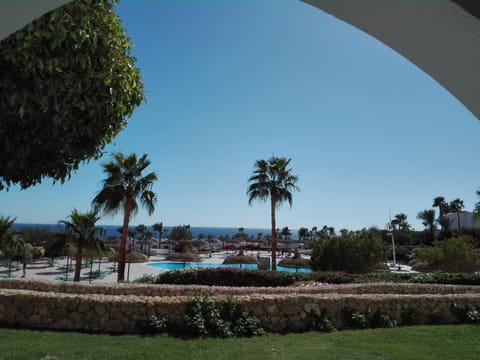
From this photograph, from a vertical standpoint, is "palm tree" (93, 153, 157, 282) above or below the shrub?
above

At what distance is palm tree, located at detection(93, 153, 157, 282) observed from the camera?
2005 centimetres

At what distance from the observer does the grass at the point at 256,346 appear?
677 cm

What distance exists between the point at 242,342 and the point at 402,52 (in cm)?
801

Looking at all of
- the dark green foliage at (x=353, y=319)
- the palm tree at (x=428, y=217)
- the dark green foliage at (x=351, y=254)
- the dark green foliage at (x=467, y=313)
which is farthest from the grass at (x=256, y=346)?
the palm tree at (x=428, y=217)

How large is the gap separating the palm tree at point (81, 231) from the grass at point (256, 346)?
10145 millimetres

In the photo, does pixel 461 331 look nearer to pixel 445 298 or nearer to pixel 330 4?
pixel 445 298

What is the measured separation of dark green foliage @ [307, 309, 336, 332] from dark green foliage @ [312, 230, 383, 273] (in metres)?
14.0

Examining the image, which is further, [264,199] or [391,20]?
[264,199]

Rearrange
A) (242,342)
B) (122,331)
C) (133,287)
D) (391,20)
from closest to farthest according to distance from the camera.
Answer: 1. (391,20)
2. (242,342)
3. (122,331)
4. (133,287)

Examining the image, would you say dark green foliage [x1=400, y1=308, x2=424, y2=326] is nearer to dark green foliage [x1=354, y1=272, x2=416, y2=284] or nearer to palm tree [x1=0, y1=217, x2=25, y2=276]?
dark green foliage [x1=354, y1=272, x2=416, y2=284]

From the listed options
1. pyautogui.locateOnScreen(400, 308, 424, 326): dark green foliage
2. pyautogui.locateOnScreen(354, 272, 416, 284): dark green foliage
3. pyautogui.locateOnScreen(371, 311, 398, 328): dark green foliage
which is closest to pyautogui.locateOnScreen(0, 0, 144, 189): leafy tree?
pyautogui.locateOnScreen(371, 311, 398, 328): dark green foliage

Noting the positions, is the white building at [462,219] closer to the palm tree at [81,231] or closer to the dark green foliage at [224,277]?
the dark green foliage at [224,277]

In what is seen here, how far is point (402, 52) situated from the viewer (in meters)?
1.33

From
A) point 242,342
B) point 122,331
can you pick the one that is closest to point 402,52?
point 242,342
